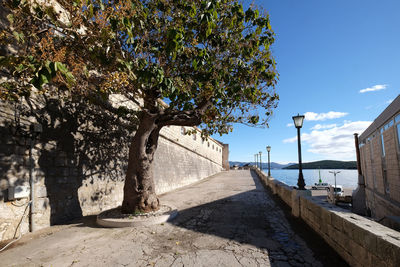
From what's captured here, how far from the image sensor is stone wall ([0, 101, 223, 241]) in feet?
17.0

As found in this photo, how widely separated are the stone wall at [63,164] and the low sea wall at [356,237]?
733 cm

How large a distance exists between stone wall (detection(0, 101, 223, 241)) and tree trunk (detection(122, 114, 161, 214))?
67.3 inches

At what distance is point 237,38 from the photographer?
7227mm

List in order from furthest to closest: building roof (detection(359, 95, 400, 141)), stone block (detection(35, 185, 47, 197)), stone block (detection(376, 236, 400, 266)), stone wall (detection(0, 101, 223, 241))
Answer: building roof (detection(359, 95, 400, 141))
stone block (detection(35, 185, 47, 197))
stone wall (detection(0, 101, 223, 241))
stone block (detection(376, 236, 400, 266))

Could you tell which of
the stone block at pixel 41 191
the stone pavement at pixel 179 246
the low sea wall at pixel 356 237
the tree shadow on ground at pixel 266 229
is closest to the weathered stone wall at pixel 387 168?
the tree shadow on ground at pixel 266 229

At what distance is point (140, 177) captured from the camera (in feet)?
23.2

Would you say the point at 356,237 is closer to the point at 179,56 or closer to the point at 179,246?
the point at 179,246

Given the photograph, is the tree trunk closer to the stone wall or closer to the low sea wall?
the stone wall

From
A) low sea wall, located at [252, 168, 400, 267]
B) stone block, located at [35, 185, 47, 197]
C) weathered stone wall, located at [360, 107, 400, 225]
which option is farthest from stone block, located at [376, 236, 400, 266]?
stone block, located at [35, 185, 47, 197]

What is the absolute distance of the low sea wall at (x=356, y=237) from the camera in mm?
2596

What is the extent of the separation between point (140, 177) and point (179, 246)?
316 cm

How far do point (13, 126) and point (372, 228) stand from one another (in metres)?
7.92

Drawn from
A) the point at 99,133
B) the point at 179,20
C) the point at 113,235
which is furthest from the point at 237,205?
the point at 179,20

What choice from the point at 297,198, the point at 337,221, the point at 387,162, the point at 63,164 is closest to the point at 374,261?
the point at 337,221
